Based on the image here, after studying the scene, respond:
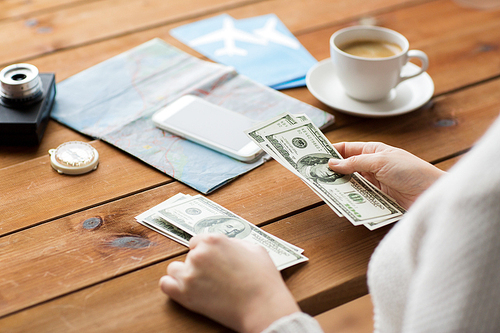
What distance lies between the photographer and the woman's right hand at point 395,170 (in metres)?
0.77

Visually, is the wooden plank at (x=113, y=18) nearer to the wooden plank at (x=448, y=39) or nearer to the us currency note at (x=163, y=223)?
the wooden plank at (x=448, y=39)

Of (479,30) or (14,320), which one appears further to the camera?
(479,30)

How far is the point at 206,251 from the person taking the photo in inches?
25.4

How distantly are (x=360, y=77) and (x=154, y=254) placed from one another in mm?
590

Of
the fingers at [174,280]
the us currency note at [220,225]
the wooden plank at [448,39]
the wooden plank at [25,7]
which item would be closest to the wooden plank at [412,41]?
the wooden plank at [448,39]

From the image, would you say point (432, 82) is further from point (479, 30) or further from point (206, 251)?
point (206, 251)

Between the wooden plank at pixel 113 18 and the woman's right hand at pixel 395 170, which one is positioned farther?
the wooden plank at pixel 113 18

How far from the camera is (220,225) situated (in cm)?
75

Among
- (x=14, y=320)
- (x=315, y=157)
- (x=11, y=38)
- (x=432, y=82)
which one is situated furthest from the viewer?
(x=11, y=38)

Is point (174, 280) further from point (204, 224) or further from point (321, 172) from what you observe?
point (321, 172)

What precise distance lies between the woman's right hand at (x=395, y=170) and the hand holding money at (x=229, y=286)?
0.25 metres

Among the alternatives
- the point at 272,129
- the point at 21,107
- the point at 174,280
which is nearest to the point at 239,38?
the point at 272,129

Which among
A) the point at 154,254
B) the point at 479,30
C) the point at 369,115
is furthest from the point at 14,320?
the point at 479,30

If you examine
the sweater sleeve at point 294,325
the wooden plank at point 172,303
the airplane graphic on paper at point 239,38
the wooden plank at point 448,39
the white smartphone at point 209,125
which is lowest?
the wooden plank at point 172,303
